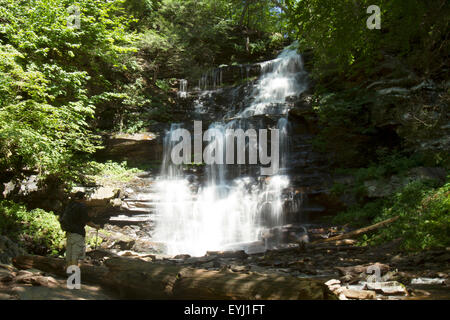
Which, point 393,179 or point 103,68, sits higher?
point 103,68

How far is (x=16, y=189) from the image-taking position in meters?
10.7

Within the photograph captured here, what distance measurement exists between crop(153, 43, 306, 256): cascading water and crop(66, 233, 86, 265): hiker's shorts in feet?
19.6

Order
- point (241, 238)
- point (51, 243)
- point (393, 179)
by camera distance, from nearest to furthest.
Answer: point (51, 243) → point (393, 179) → point (241, 238)

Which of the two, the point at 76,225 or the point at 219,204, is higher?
the point at 76,225

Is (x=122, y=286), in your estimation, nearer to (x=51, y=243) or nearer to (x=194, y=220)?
(x=51, y=243)

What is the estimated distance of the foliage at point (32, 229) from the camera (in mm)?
8297

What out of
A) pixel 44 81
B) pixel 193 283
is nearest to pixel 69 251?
pixel 193 283

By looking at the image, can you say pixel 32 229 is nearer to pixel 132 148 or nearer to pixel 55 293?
pixel 55 293

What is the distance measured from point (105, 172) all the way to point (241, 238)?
866 cm

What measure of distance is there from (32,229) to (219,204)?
299 inches

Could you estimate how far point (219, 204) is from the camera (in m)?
14.1

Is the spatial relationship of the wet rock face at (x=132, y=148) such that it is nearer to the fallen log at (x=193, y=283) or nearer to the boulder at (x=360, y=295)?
Result: the fallen log at (x=193, y=283)
